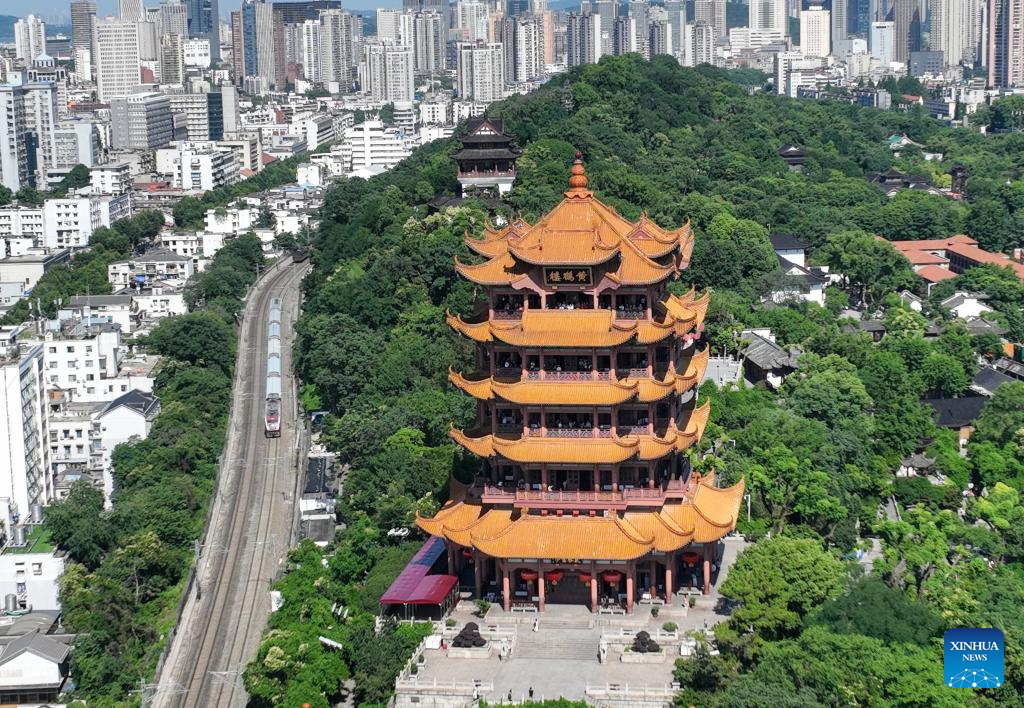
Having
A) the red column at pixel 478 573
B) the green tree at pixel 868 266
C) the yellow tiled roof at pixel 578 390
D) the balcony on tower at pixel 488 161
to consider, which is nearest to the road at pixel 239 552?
the red column at pixel 478 573

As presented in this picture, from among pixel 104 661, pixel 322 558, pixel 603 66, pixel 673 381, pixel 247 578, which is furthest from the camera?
pixel 603 66

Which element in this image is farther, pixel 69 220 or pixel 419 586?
pixel 69 220

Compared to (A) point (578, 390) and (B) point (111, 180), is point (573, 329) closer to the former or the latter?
(A) point (578, 390)

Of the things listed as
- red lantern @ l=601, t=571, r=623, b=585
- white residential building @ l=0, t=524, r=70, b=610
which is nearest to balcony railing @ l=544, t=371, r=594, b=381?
red lantern @ l=601, t=571, r=623, b=585

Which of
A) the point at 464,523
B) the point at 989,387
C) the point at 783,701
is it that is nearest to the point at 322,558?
the point at 464,523

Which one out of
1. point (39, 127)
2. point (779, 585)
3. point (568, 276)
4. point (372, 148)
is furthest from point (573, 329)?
point (39, 127)

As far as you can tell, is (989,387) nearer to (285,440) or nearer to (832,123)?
(285,440)
